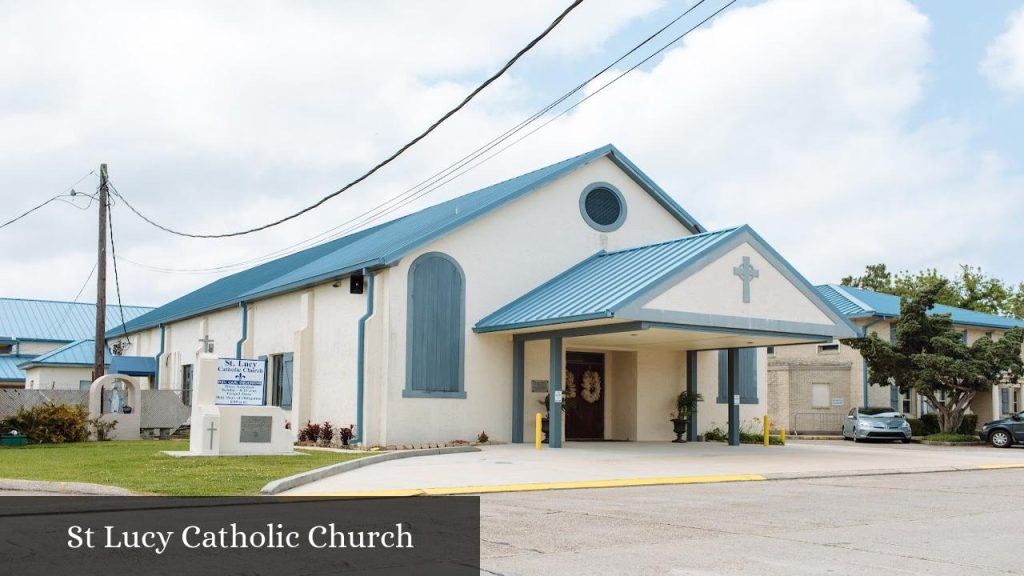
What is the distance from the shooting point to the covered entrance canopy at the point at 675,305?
2253 centimetres

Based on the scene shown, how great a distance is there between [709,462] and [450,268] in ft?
27.6

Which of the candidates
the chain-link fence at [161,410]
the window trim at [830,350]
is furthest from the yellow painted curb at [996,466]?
the chain-link fence at [161,410]

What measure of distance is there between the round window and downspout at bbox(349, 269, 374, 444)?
6661 millimetres

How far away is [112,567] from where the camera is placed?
26.3ft

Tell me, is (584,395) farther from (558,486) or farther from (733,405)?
(558,486)

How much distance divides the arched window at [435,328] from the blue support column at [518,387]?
1.48m

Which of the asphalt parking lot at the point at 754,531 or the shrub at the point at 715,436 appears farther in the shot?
the shrub at the point at 715,436

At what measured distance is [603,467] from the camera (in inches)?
763

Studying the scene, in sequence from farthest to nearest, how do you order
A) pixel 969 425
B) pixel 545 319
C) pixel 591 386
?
pixel 969 425 < pixel 591 386 < pixel 545 319

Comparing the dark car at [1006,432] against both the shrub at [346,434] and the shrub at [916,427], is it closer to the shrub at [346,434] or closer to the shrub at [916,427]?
the shrub at [916,427]

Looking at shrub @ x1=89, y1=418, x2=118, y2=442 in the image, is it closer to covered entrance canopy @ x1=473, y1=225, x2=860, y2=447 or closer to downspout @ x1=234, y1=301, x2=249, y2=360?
downspout @ x1=234, y1=301, x2=249, y2=360

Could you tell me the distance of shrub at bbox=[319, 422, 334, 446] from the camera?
2648cm

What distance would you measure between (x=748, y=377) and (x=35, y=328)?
46.6m

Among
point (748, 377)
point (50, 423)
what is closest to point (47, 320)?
point (50, 423)
